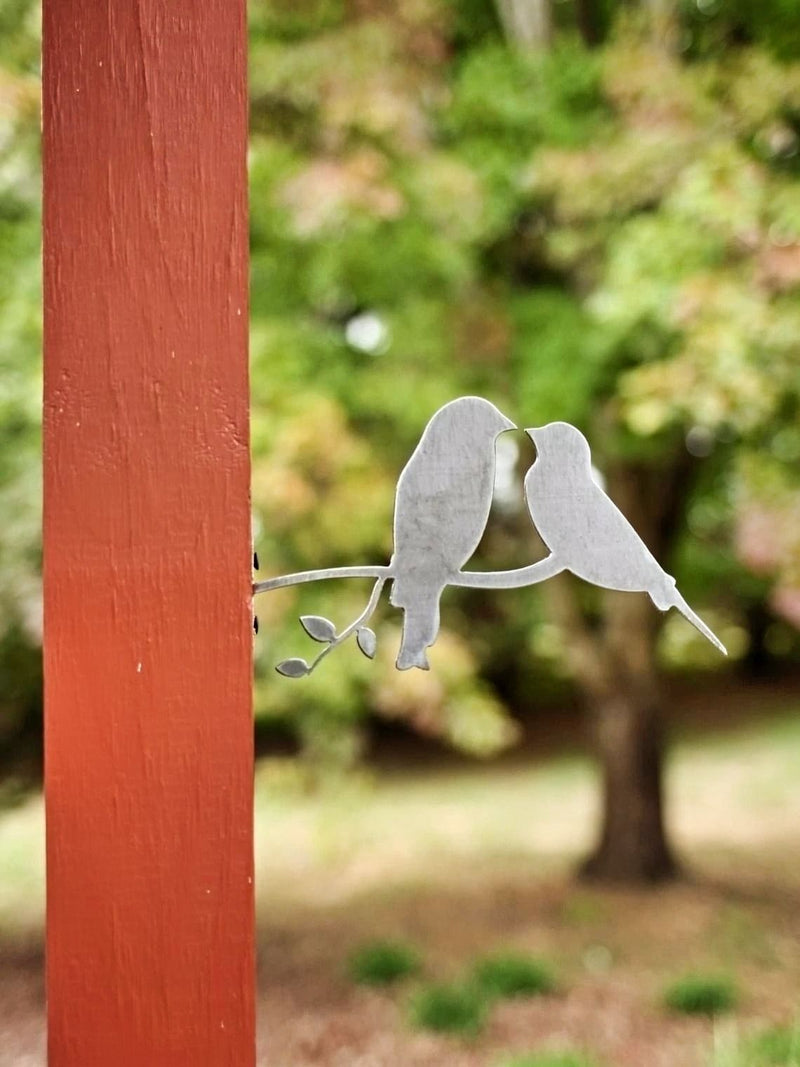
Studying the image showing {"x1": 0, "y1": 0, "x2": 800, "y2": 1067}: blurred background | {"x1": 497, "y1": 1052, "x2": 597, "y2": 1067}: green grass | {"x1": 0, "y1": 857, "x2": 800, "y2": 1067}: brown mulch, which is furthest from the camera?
{"x1": 0, "y1": 857, "x2": 800, "y2": 1067}: brown mulch

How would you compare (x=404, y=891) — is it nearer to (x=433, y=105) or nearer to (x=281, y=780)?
(x=281, y=780)

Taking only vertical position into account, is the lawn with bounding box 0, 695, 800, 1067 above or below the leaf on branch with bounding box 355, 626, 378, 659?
below

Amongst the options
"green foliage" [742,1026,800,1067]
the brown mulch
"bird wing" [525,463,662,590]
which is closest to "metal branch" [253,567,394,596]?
"bird wing" [525,463,662,590]

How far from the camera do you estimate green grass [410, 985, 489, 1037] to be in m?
3.15

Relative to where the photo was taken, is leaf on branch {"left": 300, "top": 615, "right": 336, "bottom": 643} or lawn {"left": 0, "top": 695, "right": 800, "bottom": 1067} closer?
leaf on branch {"left": 300, "top": 615, "right": 336, "bottom": 643}

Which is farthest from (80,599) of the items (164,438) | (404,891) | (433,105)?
(404,891)

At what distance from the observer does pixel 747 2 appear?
121 inches

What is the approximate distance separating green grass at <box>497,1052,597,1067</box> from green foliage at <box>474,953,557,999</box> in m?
0.60

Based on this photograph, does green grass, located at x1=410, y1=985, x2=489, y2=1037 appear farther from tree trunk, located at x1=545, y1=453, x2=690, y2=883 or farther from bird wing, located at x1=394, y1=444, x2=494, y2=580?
bird wing, located at x1=394, y1=444, x2=494, y2=580

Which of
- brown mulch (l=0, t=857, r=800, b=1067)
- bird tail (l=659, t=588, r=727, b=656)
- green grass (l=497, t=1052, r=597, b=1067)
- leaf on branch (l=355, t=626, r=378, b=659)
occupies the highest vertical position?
bird tail (l=659, t=588, r=727, b=656)

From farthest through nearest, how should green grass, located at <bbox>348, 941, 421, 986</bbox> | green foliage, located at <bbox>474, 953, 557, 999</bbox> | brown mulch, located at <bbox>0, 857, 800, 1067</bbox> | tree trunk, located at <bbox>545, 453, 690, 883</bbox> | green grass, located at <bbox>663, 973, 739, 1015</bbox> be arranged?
tree trunk, located at <bbox>545, 453, 690, 883</bbox>
green grass, located at <bbox>348, 941, 421, 986</bbox>
green foliage, located at <bbox>474, 953, 557, 999</bbox>
green grass, located at <bbox>663, 973, 739, 1015</bbox>
brown mulch, located at <bbox>0, 857, 800, 1067</bbox>

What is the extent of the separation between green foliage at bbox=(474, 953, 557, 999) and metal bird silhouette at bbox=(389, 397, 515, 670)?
2985 millimetres

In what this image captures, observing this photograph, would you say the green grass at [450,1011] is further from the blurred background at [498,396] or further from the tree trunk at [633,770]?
the tree trunk at [633,770]

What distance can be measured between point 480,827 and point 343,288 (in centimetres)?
328
